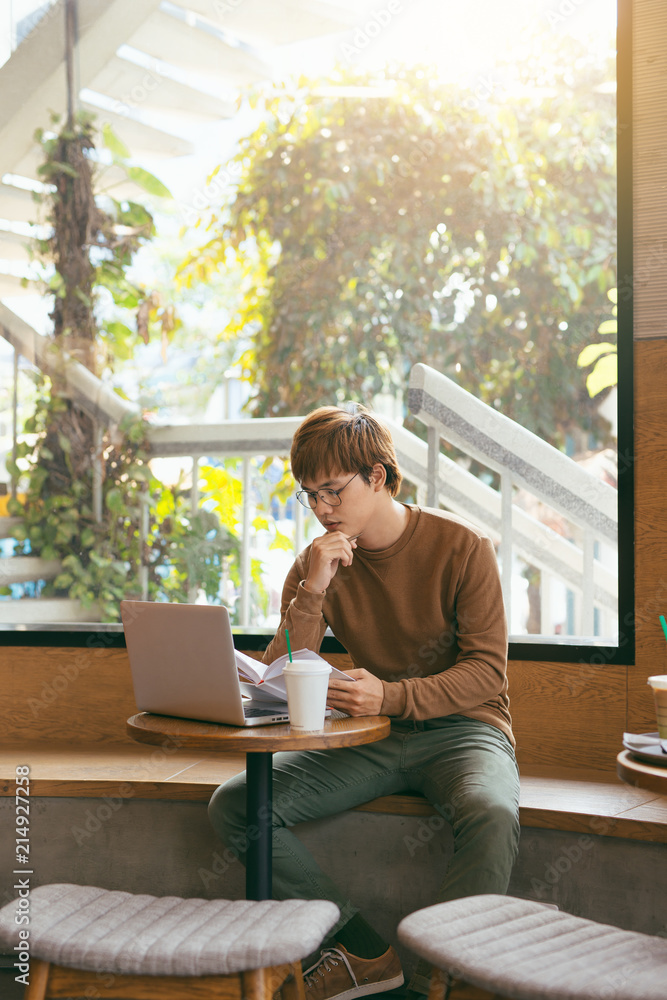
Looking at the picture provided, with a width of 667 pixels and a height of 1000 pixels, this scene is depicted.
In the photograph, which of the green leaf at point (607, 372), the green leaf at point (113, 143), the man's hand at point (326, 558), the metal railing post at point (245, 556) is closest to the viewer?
the man's hand at point (326, 558)

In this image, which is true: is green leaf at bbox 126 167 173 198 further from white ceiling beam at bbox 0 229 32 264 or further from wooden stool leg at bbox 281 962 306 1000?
wooden stool leg at bbox 281 962 306 1000

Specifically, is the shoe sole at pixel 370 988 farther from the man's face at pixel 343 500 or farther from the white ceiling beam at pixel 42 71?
the white ceiling beam at pixel 42 71

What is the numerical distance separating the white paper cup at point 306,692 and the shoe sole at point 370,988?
578mm

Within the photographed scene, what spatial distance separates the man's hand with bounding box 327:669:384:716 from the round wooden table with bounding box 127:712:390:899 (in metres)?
0.02

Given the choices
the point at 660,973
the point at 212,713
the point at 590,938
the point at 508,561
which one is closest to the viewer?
the point at 660,973

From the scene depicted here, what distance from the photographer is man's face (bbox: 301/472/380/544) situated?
1796 mm

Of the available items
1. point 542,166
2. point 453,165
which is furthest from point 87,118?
point 542,166

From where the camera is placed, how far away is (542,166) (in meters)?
3.29

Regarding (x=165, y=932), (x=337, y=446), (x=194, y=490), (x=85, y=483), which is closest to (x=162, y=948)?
(x=165, y=932)

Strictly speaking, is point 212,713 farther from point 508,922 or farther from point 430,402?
point 430,402

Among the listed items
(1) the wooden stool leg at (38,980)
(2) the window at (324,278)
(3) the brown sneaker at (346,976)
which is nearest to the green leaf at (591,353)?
(2) the window at (324,278)

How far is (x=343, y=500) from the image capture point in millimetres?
1806

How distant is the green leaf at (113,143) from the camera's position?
10.4 feet

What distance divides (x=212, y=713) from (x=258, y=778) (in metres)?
0.15
